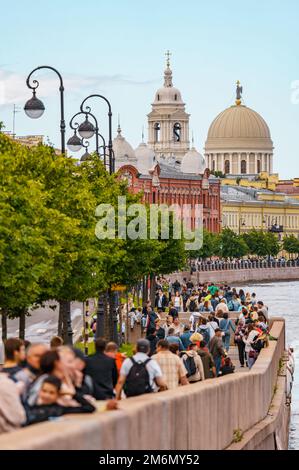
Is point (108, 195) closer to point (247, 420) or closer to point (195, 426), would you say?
point (247, 420)

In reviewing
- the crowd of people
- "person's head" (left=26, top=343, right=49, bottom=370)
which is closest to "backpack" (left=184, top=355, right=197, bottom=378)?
the crowd of people

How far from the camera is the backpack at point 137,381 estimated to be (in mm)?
18375

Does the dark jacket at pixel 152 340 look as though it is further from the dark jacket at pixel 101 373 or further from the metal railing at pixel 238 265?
the metal railing at pixel 238 265

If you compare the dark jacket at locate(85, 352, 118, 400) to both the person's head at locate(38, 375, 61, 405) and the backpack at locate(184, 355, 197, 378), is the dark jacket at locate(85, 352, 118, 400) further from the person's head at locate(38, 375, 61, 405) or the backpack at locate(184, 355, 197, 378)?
the backpack at locate(184, 355, 197, 378)

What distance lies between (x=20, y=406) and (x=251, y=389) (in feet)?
35.1

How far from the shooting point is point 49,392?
13.3 m

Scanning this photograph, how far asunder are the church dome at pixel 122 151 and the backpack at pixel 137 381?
15556 centimetres

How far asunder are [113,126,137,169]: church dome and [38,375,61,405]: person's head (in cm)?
16071

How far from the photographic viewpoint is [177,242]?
7975cm

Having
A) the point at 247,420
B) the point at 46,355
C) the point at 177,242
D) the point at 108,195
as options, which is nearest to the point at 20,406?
the point at 46,355

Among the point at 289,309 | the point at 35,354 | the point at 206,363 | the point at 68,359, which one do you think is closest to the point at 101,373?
the point at 35,354

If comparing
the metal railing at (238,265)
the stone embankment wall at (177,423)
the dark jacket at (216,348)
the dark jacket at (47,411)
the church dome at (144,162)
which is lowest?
the stone embankment wall at (177,423)

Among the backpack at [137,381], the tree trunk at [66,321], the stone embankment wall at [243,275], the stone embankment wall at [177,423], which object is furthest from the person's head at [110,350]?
the stone embankment wall at [243,275]

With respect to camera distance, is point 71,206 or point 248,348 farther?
point 71,206
